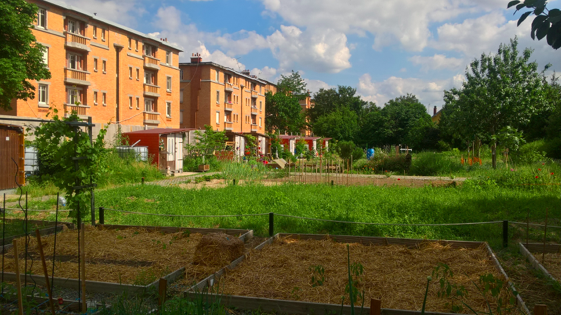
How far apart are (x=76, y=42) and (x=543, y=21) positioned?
30.8 metres

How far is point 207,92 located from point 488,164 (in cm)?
3359

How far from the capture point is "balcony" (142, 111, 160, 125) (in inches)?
1435

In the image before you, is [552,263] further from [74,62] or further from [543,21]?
[74,62]

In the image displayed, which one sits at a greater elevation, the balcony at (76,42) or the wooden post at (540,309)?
the balcony at (76,42)

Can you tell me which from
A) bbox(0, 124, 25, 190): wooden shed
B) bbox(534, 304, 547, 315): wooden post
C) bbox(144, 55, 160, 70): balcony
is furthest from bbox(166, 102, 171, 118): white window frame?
bbox(534, 304, 547, 315): wooden post

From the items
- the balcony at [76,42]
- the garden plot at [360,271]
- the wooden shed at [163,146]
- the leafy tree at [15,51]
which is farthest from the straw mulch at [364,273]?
the balcony at [76,42]

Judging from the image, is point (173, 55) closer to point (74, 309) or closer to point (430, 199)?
point (430, 199)

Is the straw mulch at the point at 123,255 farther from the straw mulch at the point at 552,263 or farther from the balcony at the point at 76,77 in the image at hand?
the balcony at the point at 76,77

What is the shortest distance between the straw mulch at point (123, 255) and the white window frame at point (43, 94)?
70.6ft

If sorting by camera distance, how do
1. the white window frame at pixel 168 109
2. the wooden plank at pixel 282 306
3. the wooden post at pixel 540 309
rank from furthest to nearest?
the white window frame at pixel 168 109 < the wooden plank at pixel 282 306 < the wooden post at pixel 540 309

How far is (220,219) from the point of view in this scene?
9453mm

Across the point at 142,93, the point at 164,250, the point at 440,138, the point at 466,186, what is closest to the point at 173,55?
the point at 142,93

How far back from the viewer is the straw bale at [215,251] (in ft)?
19.5

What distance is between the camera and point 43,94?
26.7 m
